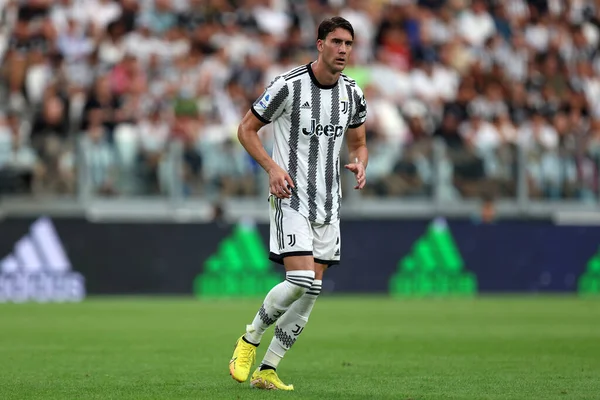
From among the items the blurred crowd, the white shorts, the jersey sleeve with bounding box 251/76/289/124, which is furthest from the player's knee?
the blurred crowd

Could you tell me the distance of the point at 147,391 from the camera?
8000 mm

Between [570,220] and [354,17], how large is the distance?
6268 mm

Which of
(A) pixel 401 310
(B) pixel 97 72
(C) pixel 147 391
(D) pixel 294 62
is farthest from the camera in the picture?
(D) pixel 294 62

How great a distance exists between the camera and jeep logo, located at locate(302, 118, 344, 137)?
8.27 meters

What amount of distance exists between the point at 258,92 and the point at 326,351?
1140 centimetres

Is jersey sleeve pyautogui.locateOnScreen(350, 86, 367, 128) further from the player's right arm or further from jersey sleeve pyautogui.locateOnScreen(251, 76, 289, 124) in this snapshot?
the player's right arm

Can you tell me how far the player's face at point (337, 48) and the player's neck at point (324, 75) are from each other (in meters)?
0.10

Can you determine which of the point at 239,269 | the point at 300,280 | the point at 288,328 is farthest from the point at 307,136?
the point at 239,269

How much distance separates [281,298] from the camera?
8.16 metres

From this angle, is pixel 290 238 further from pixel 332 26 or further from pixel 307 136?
pixel 332 26

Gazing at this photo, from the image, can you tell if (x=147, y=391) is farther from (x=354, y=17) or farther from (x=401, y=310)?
(x=354, y=17)

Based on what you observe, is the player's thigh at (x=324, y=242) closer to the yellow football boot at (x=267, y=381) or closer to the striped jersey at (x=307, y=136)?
the striped jersey at (x=307, y=136)

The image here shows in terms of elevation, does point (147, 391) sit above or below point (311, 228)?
below

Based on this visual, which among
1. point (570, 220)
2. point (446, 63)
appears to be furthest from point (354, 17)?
point (570, 220)
